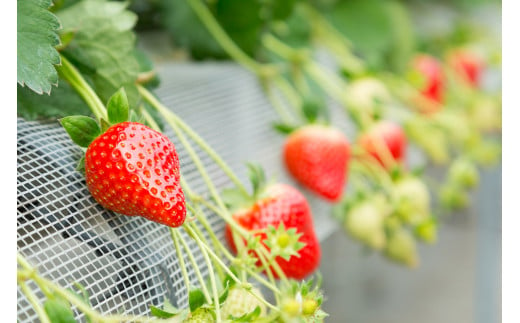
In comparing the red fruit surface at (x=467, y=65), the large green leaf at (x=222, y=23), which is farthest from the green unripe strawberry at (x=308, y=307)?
the red fruit surface at (x=467, y=65)

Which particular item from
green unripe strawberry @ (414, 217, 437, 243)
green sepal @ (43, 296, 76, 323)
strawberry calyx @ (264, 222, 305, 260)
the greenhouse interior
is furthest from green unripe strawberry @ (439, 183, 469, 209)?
green sepal @ (43, 296, 76, 323)

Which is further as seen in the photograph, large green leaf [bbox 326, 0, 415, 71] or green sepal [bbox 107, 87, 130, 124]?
large green leaf [bbox 326, 0, 415, 71]

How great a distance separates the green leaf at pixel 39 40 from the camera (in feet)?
1.03

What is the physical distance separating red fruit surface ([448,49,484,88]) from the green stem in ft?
2.05

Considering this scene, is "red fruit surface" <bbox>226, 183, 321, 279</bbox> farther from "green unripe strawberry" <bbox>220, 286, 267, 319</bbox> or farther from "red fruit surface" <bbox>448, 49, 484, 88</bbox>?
"red fruit surface" <bbox>448, 49, 484, 88</bbox>

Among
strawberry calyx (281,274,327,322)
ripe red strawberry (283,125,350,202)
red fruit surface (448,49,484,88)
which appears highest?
strawberry calyx (281,274,327,322)

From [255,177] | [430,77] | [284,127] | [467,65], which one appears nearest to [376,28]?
[430,77]

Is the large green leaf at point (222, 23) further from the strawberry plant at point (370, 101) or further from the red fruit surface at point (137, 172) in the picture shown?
the red fruit surface at point (137, 172)

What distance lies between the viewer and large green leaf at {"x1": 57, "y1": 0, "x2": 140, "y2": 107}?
1.20 ft

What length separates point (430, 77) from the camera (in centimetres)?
76

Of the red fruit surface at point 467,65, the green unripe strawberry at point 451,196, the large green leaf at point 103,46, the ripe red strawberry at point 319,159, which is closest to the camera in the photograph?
the large green leaf at point 103,46

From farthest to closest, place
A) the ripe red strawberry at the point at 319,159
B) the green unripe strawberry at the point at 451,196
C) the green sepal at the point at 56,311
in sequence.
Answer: the green unripe strawberry at the point at 451,196
the ripe red strawberry at the point at 319,159
the green sepal at the point at 56,311

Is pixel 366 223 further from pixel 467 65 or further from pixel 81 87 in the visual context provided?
pixel 467 65

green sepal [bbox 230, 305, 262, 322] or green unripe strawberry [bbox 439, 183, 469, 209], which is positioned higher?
green sepal [bbox 230, 305, 262, 322]
